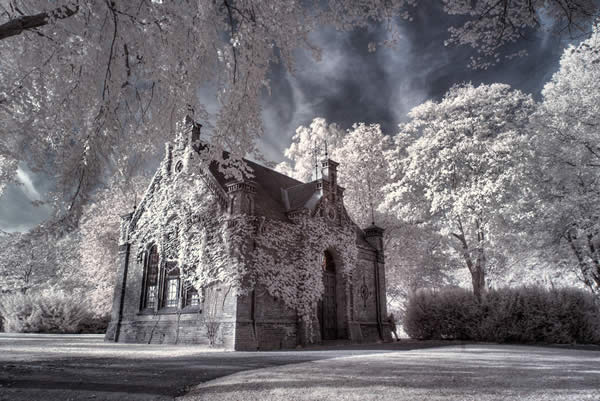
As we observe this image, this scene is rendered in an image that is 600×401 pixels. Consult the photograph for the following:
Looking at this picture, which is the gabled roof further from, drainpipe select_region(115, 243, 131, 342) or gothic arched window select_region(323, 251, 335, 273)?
drainpipe select_region(115, 243, 131, 342)

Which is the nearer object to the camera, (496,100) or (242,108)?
(242,108)

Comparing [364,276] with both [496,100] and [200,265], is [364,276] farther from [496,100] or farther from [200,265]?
[496,100]

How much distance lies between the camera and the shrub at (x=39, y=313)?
916 inches

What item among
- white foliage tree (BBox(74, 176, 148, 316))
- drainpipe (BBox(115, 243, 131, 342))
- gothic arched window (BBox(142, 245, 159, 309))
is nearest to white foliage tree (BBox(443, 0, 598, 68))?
gothic arched window (BBox(142, 245, 159, 309))

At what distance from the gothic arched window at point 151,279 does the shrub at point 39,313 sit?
28.4 ft

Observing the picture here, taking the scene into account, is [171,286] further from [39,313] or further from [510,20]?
[510,20]

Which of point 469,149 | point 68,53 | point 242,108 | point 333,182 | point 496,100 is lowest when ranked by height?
point 242,108

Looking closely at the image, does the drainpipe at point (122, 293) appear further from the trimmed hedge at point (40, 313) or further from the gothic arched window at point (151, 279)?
the trimmed hedge at point (40, 313)

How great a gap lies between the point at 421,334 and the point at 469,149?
10050mm

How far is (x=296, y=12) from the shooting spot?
618cm

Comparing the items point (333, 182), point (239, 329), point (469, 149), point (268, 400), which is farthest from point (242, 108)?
point (469, 149)

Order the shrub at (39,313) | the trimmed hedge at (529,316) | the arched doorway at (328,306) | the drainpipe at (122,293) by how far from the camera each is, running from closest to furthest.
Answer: the trimmed hedge at (529,316) < the arched doorway at (328,306) < the drainpipe at (122,293) < the shrub at (39,313)

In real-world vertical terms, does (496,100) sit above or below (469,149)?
above

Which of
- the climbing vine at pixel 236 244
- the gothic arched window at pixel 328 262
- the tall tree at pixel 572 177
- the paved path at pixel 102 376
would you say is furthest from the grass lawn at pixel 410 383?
the tall tree at pixel 572 177
